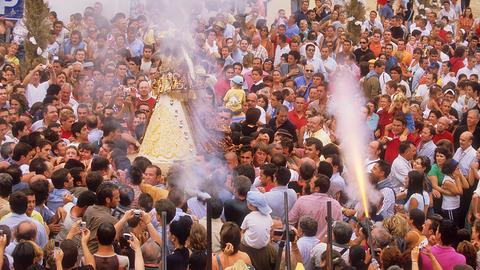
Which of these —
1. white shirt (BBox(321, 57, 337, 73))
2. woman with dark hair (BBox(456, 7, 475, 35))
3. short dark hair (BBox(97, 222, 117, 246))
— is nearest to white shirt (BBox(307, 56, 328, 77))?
white shirt (BBox(321, 57, 337, 73))

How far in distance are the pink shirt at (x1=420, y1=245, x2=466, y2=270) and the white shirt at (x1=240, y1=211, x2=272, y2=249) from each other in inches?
55.1

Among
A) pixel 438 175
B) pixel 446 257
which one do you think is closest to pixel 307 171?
pixel 438 175

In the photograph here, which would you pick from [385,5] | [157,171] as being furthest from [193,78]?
[385,5]

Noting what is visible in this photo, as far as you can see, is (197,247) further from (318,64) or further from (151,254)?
(318,64)

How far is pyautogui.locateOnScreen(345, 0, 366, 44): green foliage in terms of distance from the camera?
2388 centimetres

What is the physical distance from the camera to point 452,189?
1377cm

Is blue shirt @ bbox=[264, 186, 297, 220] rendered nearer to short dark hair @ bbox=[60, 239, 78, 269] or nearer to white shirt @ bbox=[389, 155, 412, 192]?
white shirt @ bbox=[389, 155, 412, 192]

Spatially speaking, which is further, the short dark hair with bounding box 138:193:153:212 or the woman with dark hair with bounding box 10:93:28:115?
the woman with dark hair with bounding box 10:93:28:115

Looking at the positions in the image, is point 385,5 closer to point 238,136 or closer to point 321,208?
point 238,136

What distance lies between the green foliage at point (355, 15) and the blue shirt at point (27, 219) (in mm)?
14069

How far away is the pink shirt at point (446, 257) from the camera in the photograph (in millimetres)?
10258

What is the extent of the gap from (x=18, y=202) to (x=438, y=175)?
18.1 ft

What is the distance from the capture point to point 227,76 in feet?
61.6

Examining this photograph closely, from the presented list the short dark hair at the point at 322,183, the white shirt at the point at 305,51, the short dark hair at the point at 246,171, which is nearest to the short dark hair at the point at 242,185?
the short dark hair at the point at 322,183
